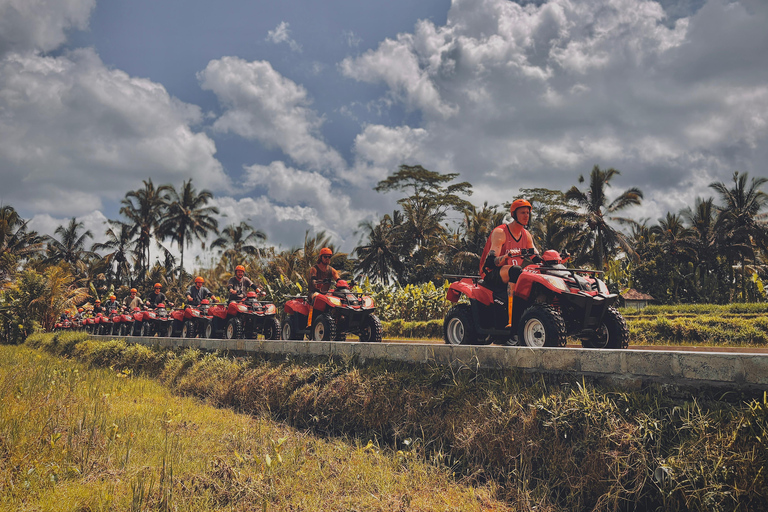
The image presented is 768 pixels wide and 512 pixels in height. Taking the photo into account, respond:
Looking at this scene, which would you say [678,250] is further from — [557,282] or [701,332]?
[557,282]

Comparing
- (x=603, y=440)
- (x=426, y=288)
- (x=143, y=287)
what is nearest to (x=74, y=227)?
(x=143, y=287)

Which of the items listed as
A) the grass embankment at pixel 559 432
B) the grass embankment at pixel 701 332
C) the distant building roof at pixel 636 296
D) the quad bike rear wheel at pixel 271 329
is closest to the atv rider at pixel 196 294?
the quad bike rear wheel at pixel 271 329

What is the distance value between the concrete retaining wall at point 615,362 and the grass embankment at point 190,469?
1273mm

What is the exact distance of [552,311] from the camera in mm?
6215

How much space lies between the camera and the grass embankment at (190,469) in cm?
466

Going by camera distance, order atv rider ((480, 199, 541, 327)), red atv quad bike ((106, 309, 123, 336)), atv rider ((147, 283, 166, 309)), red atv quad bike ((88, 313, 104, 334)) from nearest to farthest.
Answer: atv rider ((480, 199, 541, 327)), atv rider ((147, 283, 166, 309)), red atv quad bike ((106, 309, 123, 336)), red atv quad bike ((88, 313, 104, 334))

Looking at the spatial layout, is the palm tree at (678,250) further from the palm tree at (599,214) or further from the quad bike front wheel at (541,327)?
the quad bike front wheel at (541,327)

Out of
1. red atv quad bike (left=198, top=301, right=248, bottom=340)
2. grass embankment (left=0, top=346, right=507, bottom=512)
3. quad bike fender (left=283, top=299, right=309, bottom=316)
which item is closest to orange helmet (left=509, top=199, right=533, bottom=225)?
grass embankment (left=0, top=346, right=507, bottom=512)

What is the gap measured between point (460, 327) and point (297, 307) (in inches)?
176

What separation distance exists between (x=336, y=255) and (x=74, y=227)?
1378 inches

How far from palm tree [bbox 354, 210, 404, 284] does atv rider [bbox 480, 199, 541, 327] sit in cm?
3531

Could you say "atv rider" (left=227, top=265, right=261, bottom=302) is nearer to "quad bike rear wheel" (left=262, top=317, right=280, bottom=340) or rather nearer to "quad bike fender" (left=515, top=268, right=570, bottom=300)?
"quad bike rear wheel" (left=262, top=317, right=280, bottom=340)

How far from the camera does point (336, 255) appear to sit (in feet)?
109

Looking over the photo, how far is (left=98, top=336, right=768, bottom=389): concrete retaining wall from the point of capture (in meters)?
3.84
